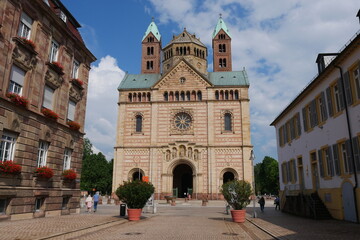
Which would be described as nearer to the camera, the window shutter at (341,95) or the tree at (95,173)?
the window shutter at (341,95)

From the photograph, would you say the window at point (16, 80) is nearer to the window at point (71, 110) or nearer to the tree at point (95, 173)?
the window at point (71, 110)

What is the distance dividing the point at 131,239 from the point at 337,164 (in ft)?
44.0

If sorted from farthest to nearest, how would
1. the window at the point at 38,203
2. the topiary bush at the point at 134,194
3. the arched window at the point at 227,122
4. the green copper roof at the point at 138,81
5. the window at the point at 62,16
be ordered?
1. the green copper roof at the point at 138,81
2. the arched window at the point at 227,122
3. the window at the point at 62,16
4. the topiary bush at the point at 134,194
5. the window at the point at 38,203

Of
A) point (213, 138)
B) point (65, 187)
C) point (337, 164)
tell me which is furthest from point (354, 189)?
point (213, 138)

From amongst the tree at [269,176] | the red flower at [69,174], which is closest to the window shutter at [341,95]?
the red flower at [69,174]

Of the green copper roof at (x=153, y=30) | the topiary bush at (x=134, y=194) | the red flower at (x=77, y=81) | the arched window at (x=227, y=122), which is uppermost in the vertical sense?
the green copper roof at (x=153, y=30)

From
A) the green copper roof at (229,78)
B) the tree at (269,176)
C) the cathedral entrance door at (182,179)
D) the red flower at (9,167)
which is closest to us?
the red flower at (9,167)

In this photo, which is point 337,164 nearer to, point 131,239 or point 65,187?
point 131,239

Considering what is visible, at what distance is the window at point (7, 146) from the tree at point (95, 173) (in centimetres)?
5668

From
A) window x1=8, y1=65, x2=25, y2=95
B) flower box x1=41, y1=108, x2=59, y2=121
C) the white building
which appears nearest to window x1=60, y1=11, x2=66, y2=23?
window x1=8, y1=65, x2=25, y2=95

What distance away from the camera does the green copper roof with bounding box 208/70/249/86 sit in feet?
162

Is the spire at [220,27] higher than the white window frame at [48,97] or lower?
higher

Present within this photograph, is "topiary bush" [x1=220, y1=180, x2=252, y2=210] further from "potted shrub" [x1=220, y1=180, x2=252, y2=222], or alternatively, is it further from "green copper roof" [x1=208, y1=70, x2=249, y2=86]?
"green copper roof" [x1=208, y1=70, x2=249, y2=86]

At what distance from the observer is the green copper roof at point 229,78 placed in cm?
4940
